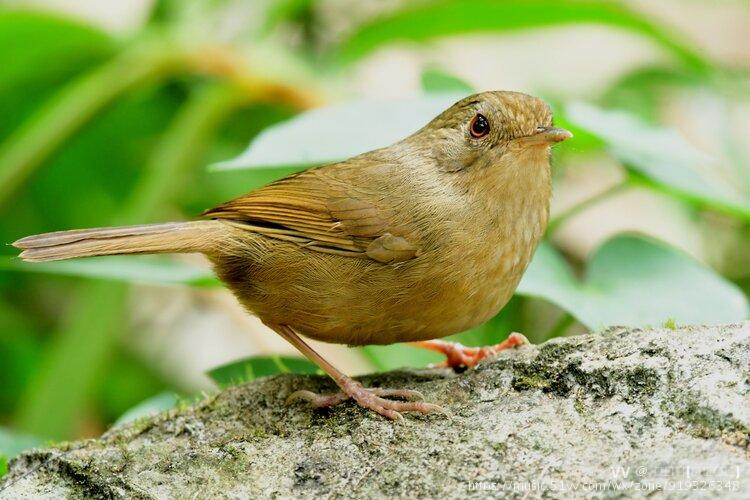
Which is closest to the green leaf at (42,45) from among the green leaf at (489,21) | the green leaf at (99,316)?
the green leaf at (99,316)

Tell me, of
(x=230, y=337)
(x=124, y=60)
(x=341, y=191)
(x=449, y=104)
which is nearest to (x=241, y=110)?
(x=124, y=60)

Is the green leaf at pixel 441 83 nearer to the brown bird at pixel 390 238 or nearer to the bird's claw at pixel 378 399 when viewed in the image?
the brown bird at pixel 390 238

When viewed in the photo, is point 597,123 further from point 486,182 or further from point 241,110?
point 241,110

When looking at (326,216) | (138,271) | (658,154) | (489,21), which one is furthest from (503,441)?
(489,21)

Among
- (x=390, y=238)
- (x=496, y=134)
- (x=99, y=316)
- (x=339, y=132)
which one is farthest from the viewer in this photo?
(x=99, y=316)

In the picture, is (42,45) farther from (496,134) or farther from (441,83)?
(496,134)

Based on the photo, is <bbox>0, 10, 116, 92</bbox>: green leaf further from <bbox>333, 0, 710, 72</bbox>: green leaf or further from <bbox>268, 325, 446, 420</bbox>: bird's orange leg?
<bbox>268, 325, 446, 420</bbox>: bird's orange leg

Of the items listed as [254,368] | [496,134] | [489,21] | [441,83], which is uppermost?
[489,21]
